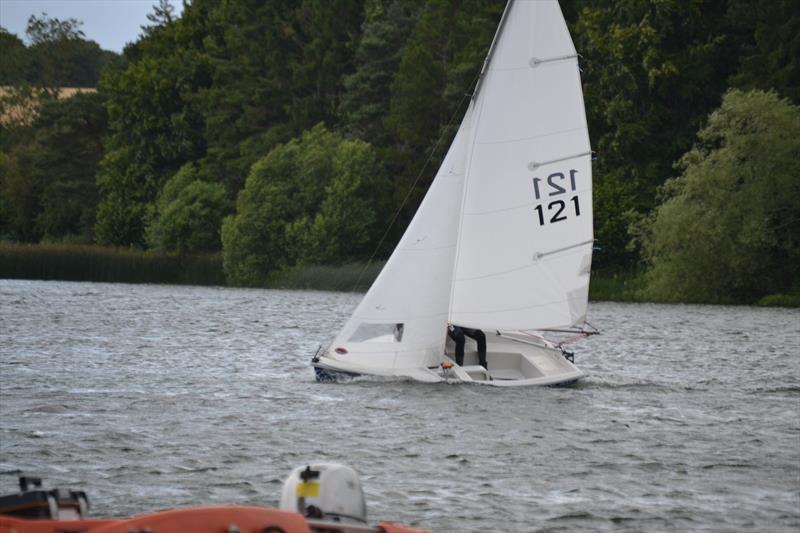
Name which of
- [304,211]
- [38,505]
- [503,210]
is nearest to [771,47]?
[304,211]

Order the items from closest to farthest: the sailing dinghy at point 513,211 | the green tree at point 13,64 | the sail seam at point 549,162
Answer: the sailing dinghy at point 513,211
the sail seam at point 549,162
the green tree at point 13,64

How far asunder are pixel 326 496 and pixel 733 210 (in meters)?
53.4

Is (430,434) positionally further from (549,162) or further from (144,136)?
(144,136)

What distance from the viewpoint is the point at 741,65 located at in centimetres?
7838

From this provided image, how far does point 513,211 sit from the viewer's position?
92.2 ft

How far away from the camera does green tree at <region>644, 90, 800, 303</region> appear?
2530 inches

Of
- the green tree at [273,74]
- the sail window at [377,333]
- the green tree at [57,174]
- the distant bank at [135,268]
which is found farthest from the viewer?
the green tree at [57,174]

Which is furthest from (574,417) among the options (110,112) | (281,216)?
(110,112)

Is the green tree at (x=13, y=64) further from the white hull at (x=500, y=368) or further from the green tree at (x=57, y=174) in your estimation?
the white hull at (x=500, y=368)

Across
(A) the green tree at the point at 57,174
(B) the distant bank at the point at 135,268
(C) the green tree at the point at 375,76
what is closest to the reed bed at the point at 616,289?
(B) the distant bank at the point at 135,268

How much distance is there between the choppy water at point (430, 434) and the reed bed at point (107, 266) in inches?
1894

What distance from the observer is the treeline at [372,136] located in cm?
6550

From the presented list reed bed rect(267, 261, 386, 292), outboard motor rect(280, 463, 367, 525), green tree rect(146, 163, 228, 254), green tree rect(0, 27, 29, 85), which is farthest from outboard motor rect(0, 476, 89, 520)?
green tree rect(0, 27, 29, 85)

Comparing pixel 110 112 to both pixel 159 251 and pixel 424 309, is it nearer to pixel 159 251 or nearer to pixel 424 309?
pixel 159 251
